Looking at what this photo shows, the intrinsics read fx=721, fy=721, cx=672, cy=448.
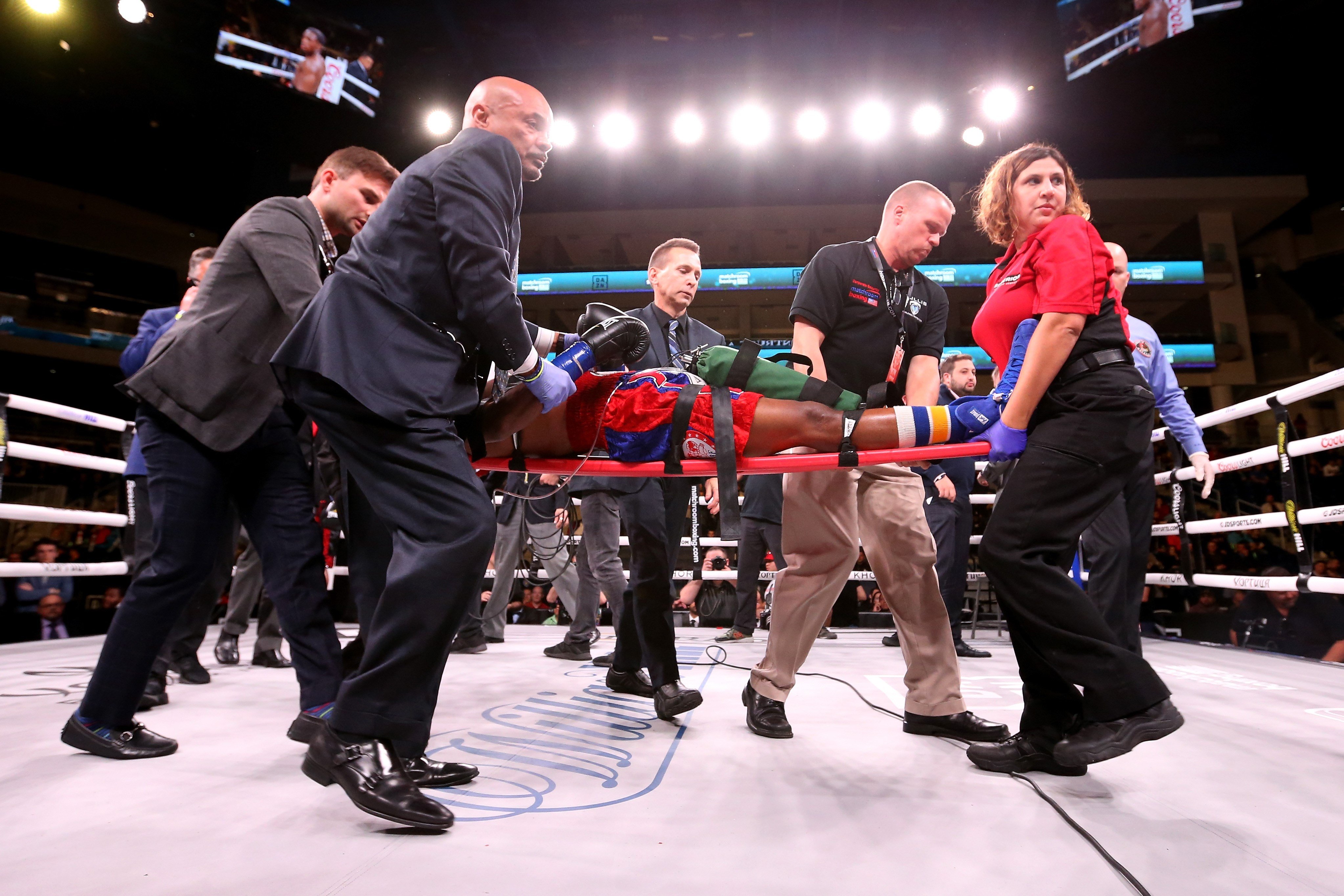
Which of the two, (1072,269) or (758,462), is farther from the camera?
(758,462)

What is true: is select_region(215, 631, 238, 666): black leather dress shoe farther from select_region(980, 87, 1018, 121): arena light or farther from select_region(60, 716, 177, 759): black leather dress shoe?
select_region(980, 87, 1018, 121): arena light

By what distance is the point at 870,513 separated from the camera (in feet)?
6.81

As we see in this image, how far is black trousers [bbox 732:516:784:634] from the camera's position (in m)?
4.68

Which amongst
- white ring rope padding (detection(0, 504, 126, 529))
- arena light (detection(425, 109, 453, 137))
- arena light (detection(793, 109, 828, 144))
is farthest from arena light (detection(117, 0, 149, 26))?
arena light (detection(793, 109, 828, 144))

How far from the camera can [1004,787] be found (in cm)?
146

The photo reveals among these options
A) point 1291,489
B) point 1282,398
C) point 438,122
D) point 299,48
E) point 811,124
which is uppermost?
point 299,48

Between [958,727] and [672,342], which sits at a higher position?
[672,342]

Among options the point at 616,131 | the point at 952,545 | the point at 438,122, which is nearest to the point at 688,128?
the point at 616,131

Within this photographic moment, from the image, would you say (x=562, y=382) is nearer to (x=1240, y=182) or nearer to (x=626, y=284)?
(x=626, y=284)

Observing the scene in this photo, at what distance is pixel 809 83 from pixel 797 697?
7.20 meters

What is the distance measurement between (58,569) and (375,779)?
3.40 m

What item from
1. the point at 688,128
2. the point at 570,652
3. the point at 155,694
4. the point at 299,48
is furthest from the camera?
the point at 688,128

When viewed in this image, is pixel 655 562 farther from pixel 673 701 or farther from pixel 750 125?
pixel 750 125

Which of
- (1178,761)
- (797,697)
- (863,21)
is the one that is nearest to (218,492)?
(797,697)
